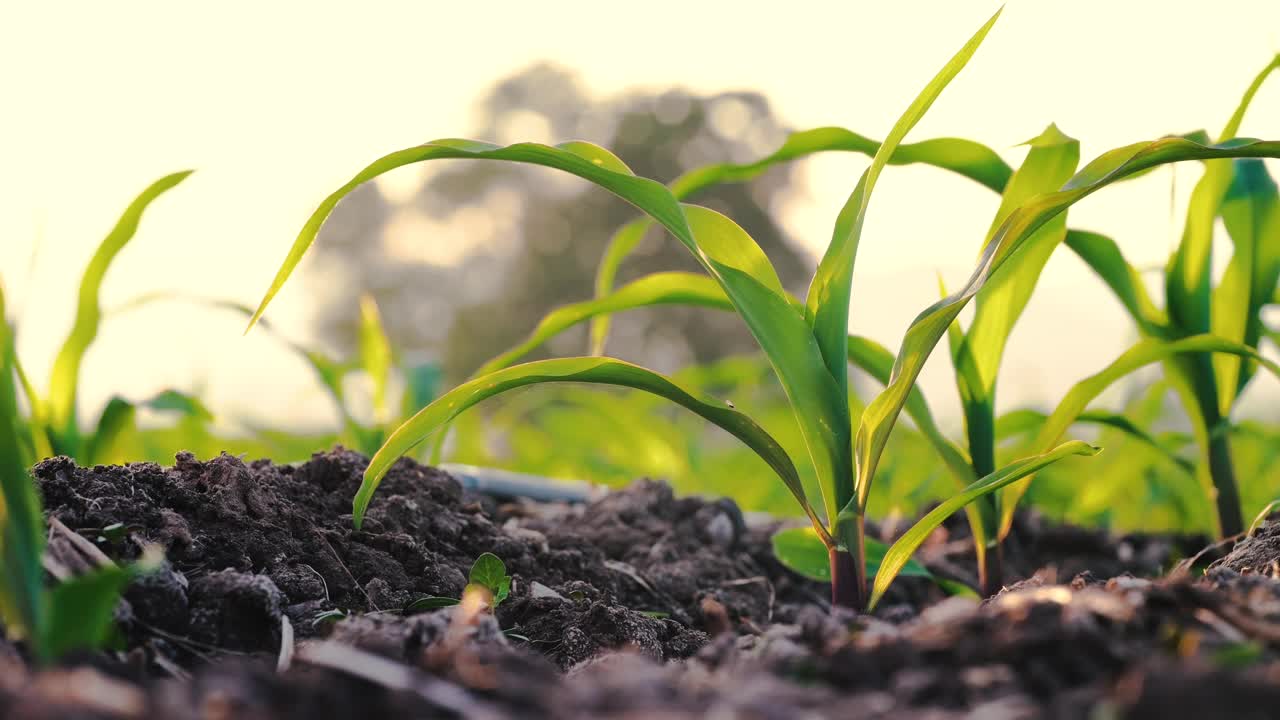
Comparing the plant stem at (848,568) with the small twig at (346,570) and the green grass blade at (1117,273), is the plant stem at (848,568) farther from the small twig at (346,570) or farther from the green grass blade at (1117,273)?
the green grass blade at (1117,273)

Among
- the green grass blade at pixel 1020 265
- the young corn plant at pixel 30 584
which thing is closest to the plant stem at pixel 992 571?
the green grass blade at pixel 1020 265

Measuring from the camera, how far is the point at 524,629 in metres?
1.10

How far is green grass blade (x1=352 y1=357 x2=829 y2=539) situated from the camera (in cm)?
107

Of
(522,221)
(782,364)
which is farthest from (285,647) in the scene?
(522,221)

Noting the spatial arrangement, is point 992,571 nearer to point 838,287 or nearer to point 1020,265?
point 1020,265

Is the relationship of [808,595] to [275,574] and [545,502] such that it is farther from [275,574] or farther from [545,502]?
[275,574]

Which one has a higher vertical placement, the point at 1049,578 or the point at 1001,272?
the point at 1001,272

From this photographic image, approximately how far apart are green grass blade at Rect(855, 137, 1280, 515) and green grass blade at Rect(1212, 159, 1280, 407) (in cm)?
69

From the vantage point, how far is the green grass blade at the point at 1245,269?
1.62 metres

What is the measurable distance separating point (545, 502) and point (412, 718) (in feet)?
5.03

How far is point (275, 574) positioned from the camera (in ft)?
3.36

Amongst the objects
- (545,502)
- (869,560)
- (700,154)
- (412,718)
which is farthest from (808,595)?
(700,154)

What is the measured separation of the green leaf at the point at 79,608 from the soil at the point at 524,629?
22mm

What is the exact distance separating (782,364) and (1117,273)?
0.82 meters
